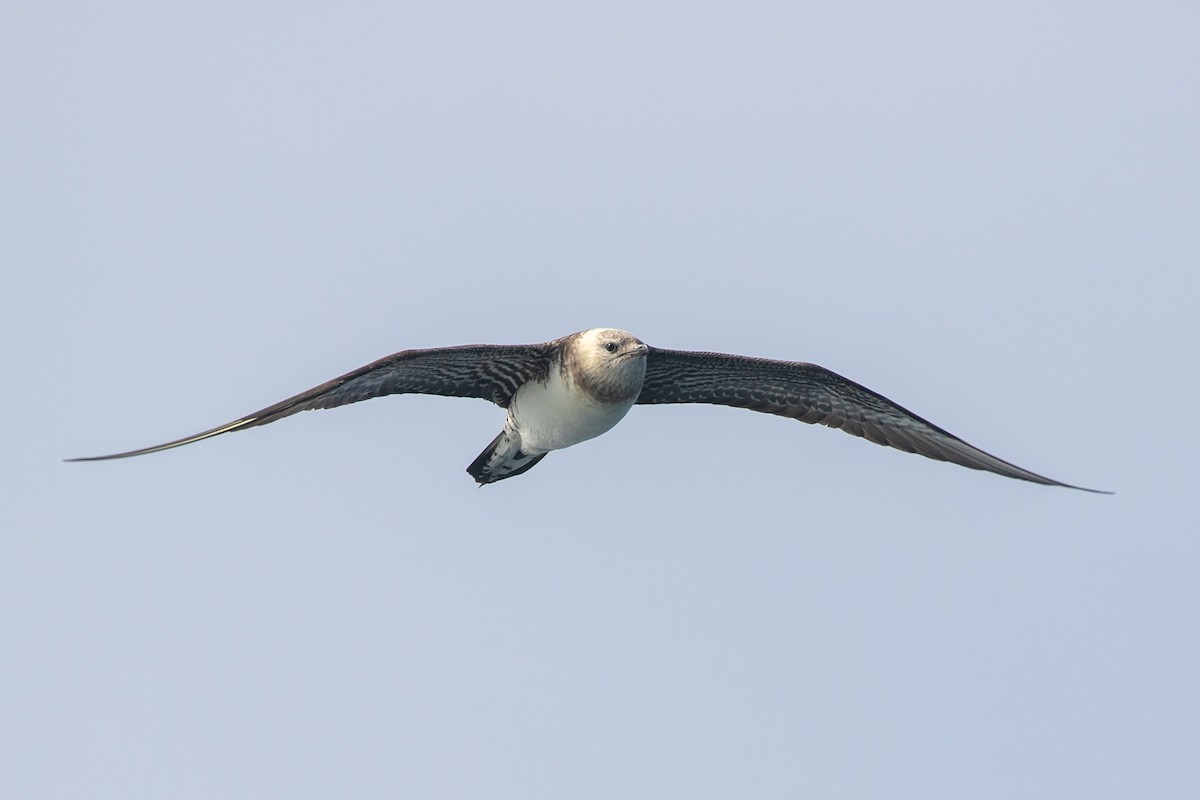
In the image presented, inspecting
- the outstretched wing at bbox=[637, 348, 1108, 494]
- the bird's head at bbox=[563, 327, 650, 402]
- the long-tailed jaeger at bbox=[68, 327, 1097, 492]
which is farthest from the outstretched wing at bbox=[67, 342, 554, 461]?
the outstretched wing at bbox=[637, 348, 1108, 494]

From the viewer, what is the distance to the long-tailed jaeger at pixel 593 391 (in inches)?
629

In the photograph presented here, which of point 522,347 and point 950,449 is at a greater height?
point 522,347

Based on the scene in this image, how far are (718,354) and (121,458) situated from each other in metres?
7.16

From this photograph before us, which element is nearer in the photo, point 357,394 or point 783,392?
point 357,394

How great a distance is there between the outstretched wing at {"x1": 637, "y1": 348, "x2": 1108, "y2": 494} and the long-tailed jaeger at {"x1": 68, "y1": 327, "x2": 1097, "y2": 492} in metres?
0.01

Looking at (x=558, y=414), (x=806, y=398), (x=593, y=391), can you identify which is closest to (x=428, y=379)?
(x=558, y=414)

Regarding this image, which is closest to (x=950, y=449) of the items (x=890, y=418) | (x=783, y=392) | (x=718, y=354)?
(x=890, y=418)

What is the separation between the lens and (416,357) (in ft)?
51.9

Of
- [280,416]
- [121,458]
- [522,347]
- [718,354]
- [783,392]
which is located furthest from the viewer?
[783,392]

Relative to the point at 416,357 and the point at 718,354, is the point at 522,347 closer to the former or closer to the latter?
the point at 416,357

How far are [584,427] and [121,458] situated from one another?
5.31 metres

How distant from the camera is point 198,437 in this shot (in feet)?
49.4

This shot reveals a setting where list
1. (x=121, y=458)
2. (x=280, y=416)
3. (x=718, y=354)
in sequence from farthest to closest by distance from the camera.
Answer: (x=718, y=354) < (x=280, y=416) < (x=121, y=458)

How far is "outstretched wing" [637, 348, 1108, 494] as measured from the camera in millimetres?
17922
